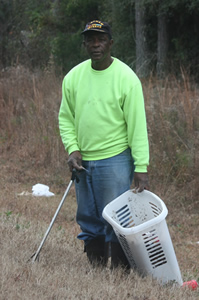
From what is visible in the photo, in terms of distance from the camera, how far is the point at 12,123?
10555mm

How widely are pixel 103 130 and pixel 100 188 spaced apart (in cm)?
45

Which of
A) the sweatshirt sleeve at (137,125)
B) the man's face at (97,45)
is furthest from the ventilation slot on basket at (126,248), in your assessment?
the man's face at (97,45)

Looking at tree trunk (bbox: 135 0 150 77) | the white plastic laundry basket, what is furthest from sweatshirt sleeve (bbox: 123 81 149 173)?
tree trunk (bbox: 135 0 150 77)

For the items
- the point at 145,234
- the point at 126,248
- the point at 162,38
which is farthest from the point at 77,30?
the point at 145,234

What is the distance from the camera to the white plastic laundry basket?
3912 mm

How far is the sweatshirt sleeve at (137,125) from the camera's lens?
4.04 m

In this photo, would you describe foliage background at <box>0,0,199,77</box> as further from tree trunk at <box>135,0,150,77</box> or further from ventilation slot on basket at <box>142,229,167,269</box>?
ventilation slot on basket at <box>142,229,167,269</box>

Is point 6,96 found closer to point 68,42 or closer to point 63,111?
point 63,111

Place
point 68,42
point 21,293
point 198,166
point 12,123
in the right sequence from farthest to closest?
point 68,42 < point 12,123 < point 198,166 < point 21,293

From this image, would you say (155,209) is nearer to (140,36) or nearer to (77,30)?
(140,36)

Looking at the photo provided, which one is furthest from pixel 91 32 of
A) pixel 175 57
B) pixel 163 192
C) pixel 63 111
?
pixel 175 57

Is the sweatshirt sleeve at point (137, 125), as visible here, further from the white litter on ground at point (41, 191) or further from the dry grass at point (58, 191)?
the white litter on ground at point (41, 191)

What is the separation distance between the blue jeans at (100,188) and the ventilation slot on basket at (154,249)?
1.21 feet

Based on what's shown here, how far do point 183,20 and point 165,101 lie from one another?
832cm
